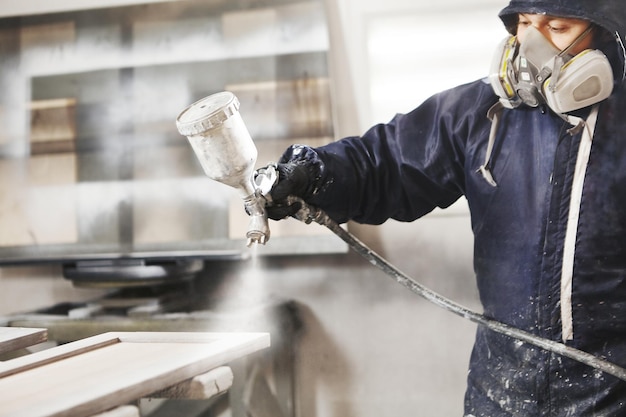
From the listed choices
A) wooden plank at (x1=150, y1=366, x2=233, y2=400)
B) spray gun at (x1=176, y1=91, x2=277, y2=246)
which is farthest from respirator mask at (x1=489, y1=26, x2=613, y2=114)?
wooden plank at (x1=150, y1=366, x2=233, y2=400)

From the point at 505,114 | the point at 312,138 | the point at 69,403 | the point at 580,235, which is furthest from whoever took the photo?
the point at 312,138

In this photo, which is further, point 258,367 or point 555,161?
point 258,367

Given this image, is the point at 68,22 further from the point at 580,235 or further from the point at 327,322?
the point at 580,235

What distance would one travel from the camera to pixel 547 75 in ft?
3.59

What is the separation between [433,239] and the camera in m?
1.97

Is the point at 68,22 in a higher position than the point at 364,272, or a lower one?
higher

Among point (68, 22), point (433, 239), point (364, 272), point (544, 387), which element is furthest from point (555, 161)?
point (68, 22)

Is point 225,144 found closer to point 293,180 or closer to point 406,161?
point 293,180

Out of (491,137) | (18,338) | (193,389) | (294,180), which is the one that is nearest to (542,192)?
(491,137)

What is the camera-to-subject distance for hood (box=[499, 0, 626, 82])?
3.52ft

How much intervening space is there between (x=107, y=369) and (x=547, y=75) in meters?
0.98

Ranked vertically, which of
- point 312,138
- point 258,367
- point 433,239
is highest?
point 312,138

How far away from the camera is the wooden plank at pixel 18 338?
96cm

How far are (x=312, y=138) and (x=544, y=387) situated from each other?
1211mm
